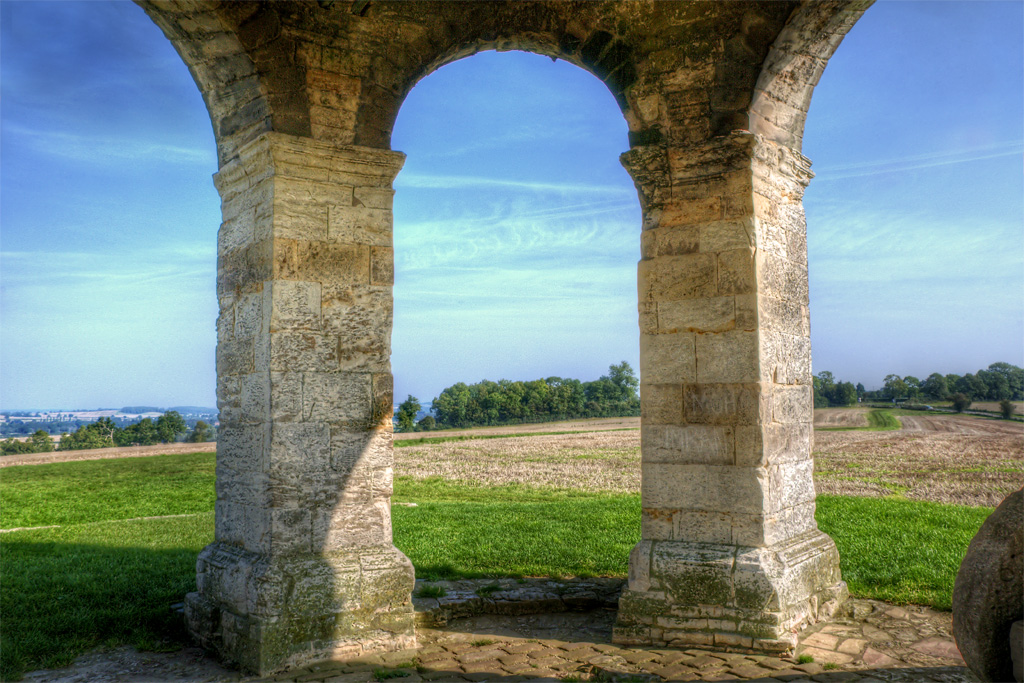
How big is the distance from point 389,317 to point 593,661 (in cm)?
270

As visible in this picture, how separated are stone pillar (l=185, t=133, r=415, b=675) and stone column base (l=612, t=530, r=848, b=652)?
5.43ft

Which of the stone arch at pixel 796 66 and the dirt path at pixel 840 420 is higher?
the stone arch at pixel 796 66

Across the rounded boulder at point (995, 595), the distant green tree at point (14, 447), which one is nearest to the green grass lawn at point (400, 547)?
the rounded boulder at point (995, 595)

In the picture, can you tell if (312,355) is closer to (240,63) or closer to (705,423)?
(240,63)

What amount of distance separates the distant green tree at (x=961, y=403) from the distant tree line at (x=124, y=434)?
44.0 metres

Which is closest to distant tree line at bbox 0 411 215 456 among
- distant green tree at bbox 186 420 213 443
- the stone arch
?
distant green tree at bbox 186 420 213 443

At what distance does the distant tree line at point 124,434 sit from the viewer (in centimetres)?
2259

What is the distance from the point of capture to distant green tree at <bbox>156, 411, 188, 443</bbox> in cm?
2438

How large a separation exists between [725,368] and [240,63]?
401 centimetres

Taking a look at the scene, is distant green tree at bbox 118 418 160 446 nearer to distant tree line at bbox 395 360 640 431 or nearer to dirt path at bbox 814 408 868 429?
distant tree line at bbox 395 360 640 431

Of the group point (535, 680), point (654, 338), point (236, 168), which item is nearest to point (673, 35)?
point (654, 338)

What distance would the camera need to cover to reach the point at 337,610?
15.6 ft

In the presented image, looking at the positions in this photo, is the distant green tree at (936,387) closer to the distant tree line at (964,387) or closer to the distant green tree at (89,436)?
the distant tree line at (964,387)

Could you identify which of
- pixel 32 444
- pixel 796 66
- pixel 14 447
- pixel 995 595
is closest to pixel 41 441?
pixel 32 444
